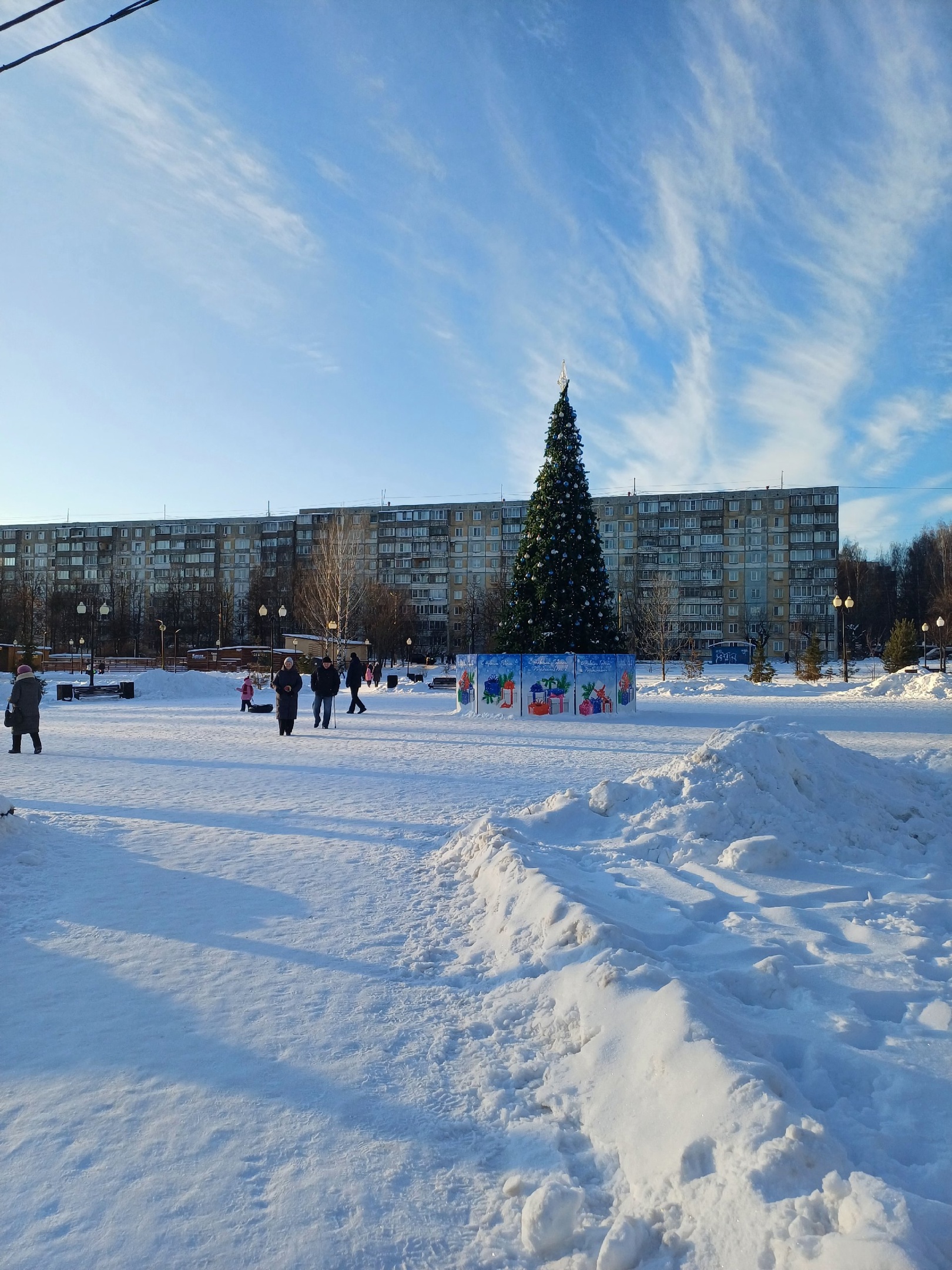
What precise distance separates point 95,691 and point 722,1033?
32.7m

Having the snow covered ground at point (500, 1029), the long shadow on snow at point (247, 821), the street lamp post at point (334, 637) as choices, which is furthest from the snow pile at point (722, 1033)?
the street lamp post at point (334, 637)

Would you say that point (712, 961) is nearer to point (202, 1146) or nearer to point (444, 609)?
point (202, 1146)

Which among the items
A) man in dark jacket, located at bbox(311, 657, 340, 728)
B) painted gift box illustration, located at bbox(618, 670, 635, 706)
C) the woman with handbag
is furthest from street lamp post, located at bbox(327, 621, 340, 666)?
the woman with handbag

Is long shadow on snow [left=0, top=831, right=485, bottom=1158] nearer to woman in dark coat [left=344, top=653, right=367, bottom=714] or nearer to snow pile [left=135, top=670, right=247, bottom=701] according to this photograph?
woman in dark coat [left=344, top=653, right=367, bottom=714]

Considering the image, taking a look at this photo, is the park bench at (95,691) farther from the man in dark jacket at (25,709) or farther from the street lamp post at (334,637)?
the man in dark jacket at (25,709)

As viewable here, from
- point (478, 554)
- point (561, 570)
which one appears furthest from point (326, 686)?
point (478, 554)

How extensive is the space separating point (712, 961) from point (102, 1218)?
303 cm

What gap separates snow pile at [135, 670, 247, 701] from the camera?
33688 mm

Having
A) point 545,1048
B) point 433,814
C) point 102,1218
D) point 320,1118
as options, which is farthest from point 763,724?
point 102,1218

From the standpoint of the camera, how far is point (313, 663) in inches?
1724

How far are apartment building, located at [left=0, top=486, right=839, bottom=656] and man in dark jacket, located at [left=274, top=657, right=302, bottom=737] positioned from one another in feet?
216

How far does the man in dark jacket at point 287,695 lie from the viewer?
1664 centimetres

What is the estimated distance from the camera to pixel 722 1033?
314cm

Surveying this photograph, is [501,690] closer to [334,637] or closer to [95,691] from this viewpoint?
[95,691]
